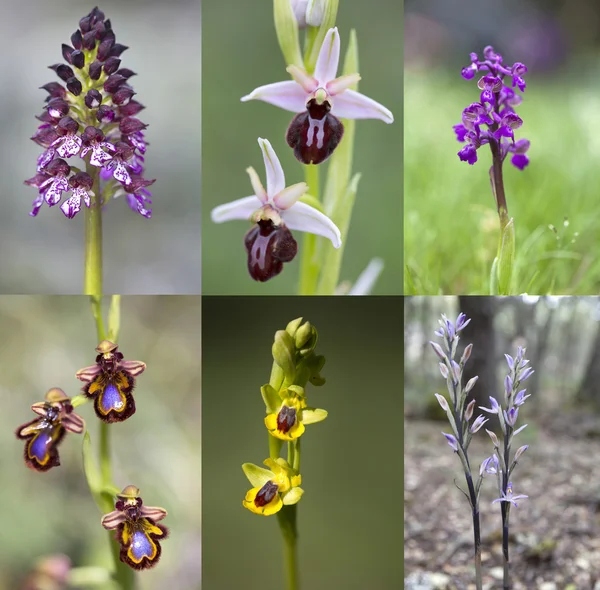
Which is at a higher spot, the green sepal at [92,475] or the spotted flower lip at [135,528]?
the green sepal at [92,475]

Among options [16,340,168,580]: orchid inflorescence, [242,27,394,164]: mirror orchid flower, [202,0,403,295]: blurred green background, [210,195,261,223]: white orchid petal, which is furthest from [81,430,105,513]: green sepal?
[242,27,394,164]: mirror orchid flower

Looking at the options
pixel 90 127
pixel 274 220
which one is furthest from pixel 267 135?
pixel 90 127

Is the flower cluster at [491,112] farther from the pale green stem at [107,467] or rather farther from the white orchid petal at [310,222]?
the pale green stem at [107,467]

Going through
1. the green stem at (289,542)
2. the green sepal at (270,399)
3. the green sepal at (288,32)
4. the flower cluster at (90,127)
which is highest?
the green sepal at (288,32)

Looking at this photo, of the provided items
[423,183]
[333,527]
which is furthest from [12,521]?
[423,183]

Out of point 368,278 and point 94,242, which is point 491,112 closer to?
point 368,278

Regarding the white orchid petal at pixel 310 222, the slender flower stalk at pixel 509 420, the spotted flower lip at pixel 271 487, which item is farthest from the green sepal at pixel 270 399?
the slender flower stalk at pixel 509 420

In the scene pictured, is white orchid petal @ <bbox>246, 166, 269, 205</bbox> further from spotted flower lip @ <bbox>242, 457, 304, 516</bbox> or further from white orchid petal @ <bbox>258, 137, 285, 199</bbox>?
spotted flower lip @ <bbox>242, 457, 304, 516</bbox>
